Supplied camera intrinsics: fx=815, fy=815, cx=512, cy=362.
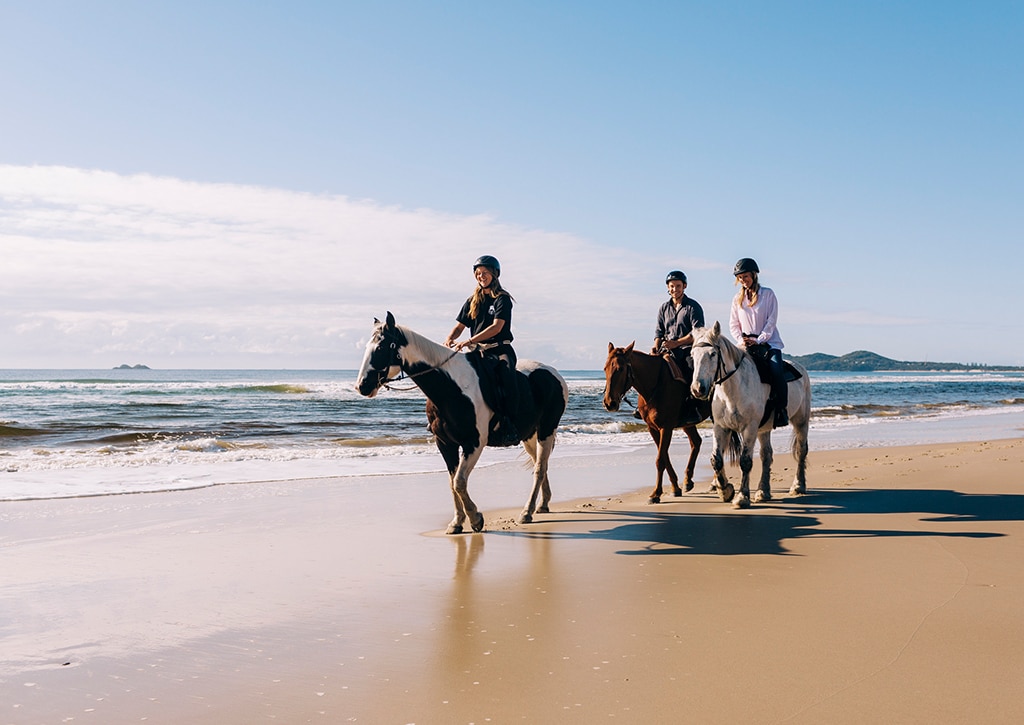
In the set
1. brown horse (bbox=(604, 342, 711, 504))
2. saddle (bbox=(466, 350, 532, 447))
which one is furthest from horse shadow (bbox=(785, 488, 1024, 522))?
saddle (bbox=(466, 350, 532, 447))

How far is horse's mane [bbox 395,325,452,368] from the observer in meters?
6.50

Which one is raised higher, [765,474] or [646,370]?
[646,370]

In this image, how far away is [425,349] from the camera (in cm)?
657

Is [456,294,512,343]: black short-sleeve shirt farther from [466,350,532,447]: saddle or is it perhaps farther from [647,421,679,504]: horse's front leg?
[647,421,679,504]: horse's front leg

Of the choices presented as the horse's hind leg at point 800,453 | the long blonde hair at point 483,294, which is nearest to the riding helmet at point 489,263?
the long blonde hair at point 483,294

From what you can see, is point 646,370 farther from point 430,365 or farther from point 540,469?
point 430,365

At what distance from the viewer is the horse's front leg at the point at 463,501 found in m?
6.58

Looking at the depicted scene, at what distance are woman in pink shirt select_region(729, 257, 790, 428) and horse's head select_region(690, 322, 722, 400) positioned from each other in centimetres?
84

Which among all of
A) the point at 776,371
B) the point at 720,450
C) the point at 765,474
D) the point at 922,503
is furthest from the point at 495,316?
the point at 922,503

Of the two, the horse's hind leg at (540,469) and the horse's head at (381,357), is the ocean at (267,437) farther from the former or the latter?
the horse's hind leg at (540,469)

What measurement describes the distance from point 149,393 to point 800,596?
131 feet

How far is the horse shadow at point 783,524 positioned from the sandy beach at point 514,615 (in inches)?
1.7

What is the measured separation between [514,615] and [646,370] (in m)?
4.70

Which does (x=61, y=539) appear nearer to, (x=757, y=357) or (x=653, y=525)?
(x=653, y=525)
